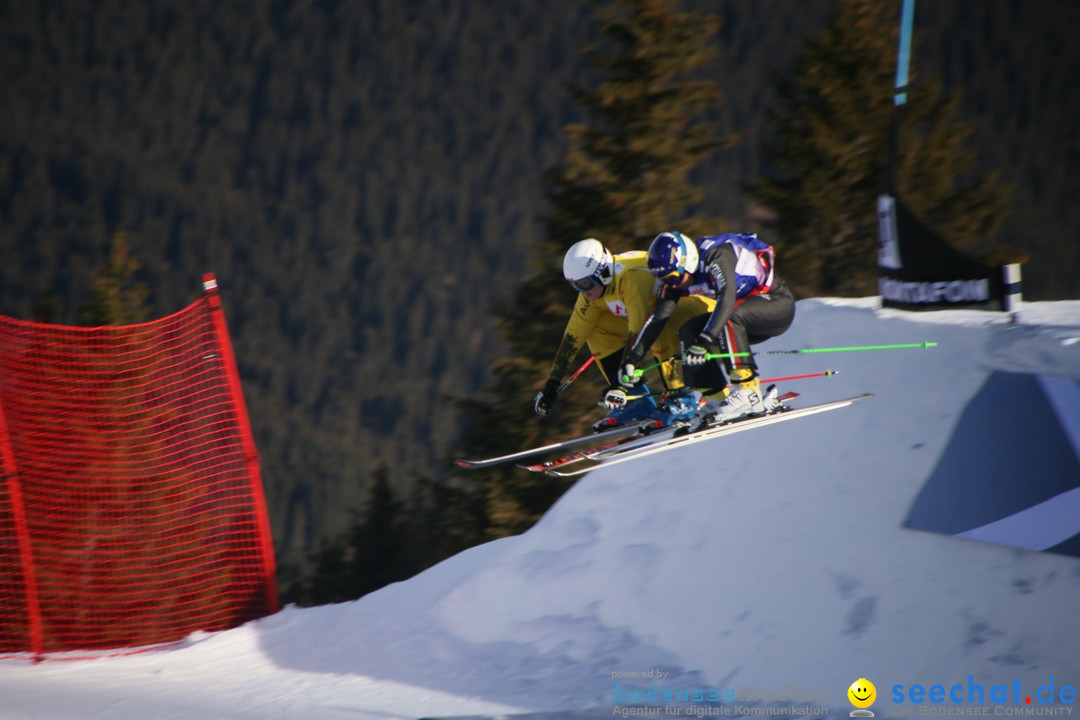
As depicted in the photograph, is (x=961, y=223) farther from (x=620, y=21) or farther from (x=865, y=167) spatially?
(x=620, y=21)

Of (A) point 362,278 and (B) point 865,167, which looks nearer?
(B) point 865,167

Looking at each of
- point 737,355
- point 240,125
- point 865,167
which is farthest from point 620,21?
point 240,125

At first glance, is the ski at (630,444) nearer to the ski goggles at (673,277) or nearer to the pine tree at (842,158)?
the ski goggles at (673,277)

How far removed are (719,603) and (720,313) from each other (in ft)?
6.57

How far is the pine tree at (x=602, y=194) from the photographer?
20797 mm

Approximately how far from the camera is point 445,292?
9119 centimetres

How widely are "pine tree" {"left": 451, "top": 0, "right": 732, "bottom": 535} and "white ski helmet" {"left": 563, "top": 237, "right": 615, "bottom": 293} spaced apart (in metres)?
12.3

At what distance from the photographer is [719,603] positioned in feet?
21.6

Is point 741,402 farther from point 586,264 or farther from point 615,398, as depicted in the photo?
point 586,264

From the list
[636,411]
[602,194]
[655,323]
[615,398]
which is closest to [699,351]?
[655,323]

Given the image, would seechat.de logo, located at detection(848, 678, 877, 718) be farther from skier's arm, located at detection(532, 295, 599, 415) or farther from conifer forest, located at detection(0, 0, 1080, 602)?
conifer forest, located at detection(0, 0, 1080, 602)

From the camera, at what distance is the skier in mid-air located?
712 cm

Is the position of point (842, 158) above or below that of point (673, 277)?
above

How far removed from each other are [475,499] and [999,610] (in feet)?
57.2
